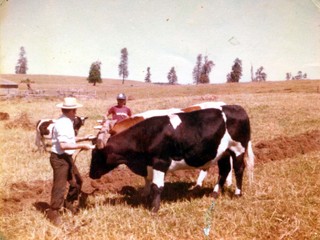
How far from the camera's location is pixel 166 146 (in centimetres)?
655

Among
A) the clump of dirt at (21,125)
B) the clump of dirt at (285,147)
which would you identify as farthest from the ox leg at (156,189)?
the clump of dirt at (21,125)

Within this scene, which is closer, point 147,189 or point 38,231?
point 38,231

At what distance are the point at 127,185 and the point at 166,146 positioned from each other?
7.59ft

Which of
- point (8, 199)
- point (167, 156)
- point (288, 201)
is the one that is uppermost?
point (167, 156)

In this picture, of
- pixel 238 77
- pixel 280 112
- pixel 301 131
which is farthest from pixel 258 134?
pixel 238 77

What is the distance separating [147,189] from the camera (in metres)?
7.54

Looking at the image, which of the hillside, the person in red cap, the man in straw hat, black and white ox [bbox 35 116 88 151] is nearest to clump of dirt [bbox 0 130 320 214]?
the man in straw hat

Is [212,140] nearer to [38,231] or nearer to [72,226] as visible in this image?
[72,226]

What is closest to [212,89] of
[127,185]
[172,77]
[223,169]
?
[127,185]

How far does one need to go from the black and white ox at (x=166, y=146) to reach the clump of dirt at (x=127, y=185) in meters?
0.81

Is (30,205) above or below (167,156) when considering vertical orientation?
below

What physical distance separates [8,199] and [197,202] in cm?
384

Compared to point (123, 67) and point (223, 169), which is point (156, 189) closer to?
point (223, 169)

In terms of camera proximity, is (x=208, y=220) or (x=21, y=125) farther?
(x=21, y=125)
